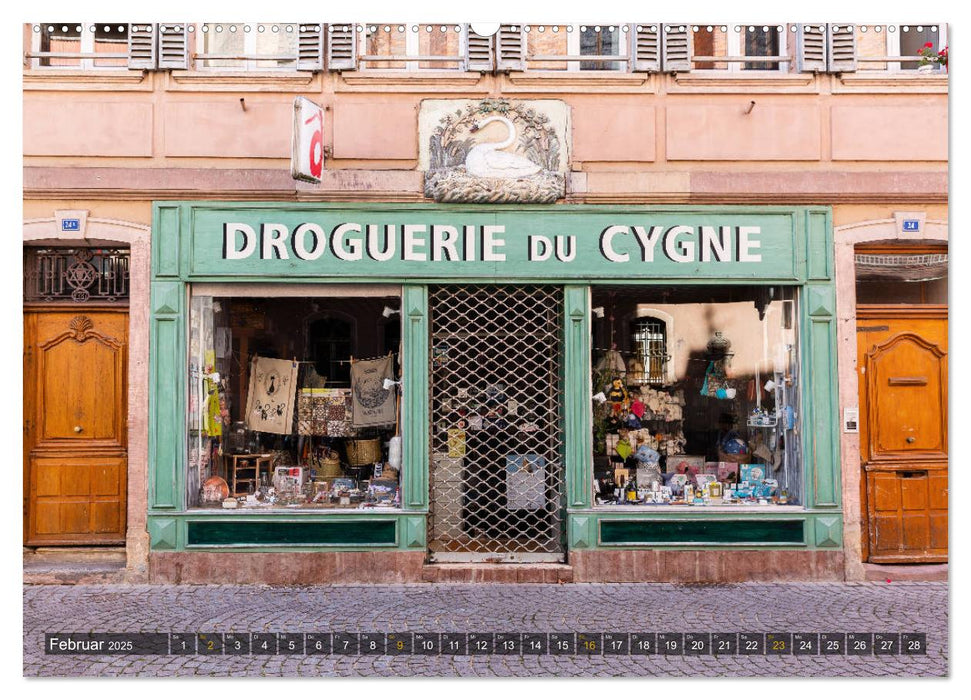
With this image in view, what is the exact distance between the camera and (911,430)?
823 cm

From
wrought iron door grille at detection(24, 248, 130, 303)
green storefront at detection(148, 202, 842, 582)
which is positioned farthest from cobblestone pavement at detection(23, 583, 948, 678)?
wrought iron door grille at detection(24, 248, 130, 303)

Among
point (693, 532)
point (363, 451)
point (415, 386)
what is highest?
point (415, 386)

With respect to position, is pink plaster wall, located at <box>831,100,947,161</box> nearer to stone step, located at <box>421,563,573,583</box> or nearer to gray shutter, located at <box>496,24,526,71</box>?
Answer: gray shutter, located at <box>496,24,526,71</box>

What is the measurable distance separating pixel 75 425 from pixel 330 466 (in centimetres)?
249

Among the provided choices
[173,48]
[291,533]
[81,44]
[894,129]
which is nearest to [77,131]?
[81,44]

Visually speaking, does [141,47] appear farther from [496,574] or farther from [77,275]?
[496,574]

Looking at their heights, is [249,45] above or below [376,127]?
above

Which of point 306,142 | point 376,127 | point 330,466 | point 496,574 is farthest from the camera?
point 330,466

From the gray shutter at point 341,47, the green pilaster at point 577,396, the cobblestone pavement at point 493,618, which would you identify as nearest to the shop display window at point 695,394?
the green pilaster at point 577,396

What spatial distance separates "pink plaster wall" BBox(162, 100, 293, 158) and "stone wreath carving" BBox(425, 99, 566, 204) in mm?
1465

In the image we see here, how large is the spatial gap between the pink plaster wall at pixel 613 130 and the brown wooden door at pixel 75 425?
4747mm

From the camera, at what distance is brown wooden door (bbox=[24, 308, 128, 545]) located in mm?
8188

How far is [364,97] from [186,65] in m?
1.69

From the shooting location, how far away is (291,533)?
784 cm
